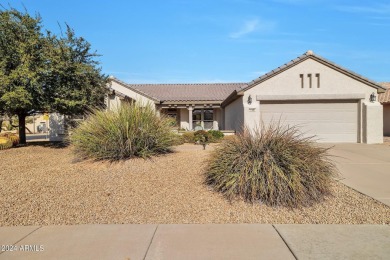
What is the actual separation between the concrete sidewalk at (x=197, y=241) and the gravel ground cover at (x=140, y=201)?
34 cm

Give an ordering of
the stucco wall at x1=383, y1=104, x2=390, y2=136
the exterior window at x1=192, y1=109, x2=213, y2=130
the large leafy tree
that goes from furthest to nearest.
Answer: the exterior window at x1=192, y1=109, x2=213, y2=130 < the stucco wall at x1=383, y1=104, x2=390, y2=136 < the large leafy tree

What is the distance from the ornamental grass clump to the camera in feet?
21.0

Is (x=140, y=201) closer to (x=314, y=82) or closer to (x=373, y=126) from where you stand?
(x=314, y=82)

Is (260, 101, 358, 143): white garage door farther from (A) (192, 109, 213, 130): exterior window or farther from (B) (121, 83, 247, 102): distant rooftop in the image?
(A) (192, 109, 213, 130): exterior window

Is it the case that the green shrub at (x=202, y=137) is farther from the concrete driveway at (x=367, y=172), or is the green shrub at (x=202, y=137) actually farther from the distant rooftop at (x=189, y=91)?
the distant rooftop at (x=189, y=91)

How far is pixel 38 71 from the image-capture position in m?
14.1

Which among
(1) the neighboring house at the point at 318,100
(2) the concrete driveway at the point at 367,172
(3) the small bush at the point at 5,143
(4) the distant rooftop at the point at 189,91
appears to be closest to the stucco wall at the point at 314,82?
(1) the neighboring house at the point at 318,100

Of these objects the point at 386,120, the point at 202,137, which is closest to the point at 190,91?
the point at 202,137

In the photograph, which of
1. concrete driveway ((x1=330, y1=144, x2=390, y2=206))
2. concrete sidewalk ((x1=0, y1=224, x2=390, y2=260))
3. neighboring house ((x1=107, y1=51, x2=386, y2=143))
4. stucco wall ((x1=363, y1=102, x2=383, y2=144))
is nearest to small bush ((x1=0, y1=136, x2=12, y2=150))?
concrete sidewalk ((x1=0, y1=224, x2=390, y2=260))

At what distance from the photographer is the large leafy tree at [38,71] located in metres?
13.8

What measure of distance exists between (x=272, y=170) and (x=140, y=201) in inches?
105

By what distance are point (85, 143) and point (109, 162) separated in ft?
3.69

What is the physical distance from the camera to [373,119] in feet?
58.5

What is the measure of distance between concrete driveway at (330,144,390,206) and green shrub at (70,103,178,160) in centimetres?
522
